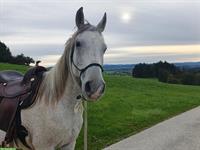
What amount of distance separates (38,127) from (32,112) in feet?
0.63

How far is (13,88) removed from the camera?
5.12m

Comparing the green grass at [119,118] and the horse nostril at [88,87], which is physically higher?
the horse nostril at [88,87]

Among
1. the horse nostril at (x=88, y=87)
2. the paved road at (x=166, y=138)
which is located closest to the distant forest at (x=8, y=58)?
the paved road at (x=166, y=138)

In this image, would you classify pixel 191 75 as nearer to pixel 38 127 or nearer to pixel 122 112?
pixel 122 112

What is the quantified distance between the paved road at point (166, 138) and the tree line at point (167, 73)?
120 feet

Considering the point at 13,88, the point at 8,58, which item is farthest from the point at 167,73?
the point at 13,88

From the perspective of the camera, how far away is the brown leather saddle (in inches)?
187

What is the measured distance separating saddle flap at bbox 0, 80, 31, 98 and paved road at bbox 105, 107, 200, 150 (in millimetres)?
4307

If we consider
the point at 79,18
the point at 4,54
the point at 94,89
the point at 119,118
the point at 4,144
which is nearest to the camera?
the point at 94,89

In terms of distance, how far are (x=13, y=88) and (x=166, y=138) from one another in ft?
20.1

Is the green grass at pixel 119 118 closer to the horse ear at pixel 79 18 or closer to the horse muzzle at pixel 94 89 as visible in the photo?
the horse ear at pixel 79 18

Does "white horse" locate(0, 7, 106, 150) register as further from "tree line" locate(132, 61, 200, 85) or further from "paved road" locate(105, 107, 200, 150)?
"tree line" locate(132, 61, 200, 85)

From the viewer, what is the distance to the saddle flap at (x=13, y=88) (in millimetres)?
4938

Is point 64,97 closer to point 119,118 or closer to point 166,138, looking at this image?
point 166,138
